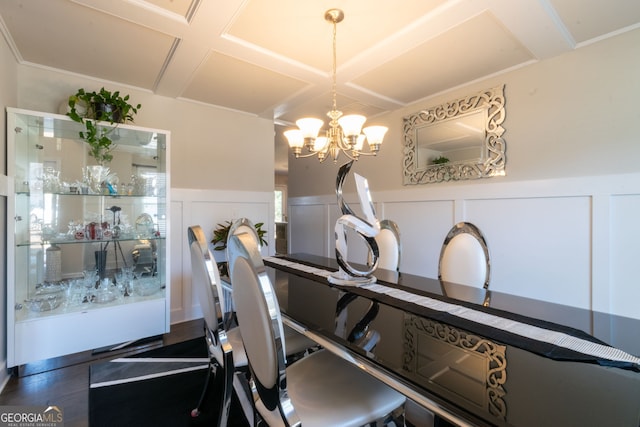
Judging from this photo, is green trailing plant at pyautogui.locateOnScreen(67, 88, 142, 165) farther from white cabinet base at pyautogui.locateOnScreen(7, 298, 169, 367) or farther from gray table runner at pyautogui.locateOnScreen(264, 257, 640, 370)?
gray table runner at pyautogui.locateOnScreen(264, 257, 640, 370)

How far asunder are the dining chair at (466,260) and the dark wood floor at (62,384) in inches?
88.8

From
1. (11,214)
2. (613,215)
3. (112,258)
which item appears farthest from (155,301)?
(613,215)

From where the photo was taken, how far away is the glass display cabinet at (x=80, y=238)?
2.11 metres

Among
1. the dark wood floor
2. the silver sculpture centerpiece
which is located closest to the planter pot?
the dark wood floor

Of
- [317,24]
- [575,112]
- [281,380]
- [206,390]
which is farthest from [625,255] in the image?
[206,390]

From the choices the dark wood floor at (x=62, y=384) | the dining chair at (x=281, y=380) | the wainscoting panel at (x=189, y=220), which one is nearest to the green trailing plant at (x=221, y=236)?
the wainscoting panel at (x=189, y=220)

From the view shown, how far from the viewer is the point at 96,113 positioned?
2.37m

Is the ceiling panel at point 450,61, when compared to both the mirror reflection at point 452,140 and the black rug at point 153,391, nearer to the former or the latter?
the mirror reflection at point 452,140

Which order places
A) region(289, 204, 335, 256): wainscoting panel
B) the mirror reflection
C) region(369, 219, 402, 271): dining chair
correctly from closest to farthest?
region(369, 219, 402, 271): dining chair → the mirror reflection → region(289, 204, 335, 256): wainscoting panel

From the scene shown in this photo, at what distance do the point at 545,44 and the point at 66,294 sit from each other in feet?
13.4

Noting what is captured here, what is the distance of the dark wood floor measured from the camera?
1735 millimetres

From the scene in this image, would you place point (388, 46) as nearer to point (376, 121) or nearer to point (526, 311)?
point (376, 121)

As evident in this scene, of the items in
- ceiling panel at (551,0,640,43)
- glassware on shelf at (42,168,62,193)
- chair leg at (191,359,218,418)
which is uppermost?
ceiling panel at (551,0,640,43)

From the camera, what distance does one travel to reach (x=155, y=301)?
8.52 ft
